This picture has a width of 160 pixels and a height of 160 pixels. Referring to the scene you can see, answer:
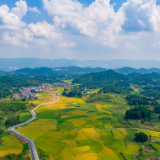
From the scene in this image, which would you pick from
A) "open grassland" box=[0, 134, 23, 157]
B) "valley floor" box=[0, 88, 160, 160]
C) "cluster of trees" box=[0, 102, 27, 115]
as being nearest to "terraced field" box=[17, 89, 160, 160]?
"valley floor" box=[0, 88, 160, 160]

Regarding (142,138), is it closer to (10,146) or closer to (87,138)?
(87,138)

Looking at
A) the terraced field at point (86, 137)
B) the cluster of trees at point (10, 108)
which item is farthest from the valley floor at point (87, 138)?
the cluster of trees at point (10, 108)

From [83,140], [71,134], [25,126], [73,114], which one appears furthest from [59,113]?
[83,140]

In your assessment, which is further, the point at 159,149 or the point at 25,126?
the point at 25,126

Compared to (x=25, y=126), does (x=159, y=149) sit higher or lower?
higher

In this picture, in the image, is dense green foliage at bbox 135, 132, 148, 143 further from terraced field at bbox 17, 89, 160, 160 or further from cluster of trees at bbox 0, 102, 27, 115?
cluster of trees at bbox 0, 102, 27, 115

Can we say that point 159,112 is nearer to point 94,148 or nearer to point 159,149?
point 159,149

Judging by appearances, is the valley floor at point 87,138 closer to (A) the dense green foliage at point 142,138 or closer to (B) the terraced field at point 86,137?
(B) the terraced field at point 86,137

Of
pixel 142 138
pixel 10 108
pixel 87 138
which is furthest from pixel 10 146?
pixel 10 108
